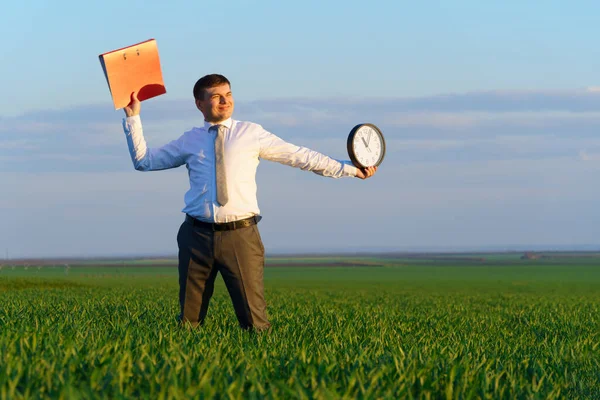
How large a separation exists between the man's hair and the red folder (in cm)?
51

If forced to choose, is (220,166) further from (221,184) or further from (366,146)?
(366,146)

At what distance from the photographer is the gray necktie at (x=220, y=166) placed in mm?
7348

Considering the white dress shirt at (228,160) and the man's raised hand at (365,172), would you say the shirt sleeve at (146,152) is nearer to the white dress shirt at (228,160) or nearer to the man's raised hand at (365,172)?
the white dress shirt at (228,160)

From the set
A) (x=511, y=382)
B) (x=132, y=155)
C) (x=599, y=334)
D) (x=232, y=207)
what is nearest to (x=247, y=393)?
(x=511, y=382)

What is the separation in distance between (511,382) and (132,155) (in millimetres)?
4391

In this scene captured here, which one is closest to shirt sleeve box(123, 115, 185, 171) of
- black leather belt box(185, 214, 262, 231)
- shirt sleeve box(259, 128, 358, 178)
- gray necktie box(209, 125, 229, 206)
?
gray necktie box(209, 125, 229, 206)

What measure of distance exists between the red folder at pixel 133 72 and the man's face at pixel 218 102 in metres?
0.69

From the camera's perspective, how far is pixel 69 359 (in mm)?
4957

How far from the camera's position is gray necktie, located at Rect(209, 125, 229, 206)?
735cm

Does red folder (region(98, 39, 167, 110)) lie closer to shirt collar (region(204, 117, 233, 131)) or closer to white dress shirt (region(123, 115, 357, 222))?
white dress shirt (region(123, 115, 357, 222))

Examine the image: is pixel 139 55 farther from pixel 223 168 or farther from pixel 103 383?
pixel 103 383

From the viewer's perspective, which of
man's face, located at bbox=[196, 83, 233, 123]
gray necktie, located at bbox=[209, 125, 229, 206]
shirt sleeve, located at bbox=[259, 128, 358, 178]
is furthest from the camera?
shirt sleeve, located at bbox=[259, 128, 358, 178]

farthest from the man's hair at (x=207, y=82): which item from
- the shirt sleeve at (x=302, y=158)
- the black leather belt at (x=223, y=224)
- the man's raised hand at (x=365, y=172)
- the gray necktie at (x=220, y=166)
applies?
the man's raised hand at (x=365, y=172)

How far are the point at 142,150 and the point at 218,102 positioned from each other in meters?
0.92
